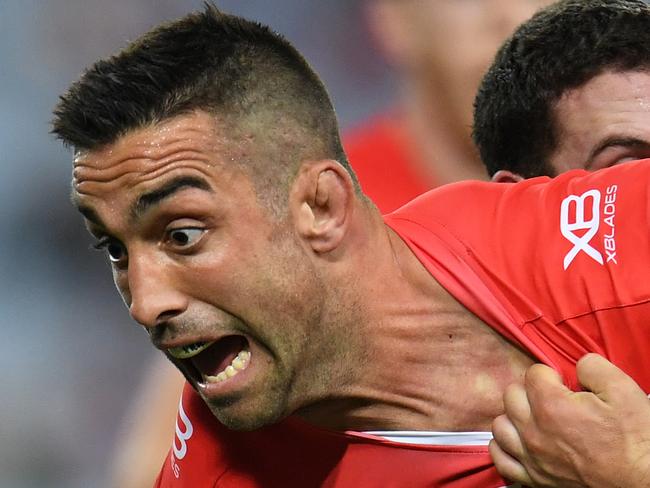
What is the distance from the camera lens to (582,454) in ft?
6.41

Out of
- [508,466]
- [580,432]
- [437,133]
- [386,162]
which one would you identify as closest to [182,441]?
[508,466]

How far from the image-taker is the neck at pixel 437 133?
4.14 metres

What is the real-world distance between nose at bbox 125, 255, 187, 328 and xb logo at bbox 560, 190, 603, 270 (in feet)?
2.08

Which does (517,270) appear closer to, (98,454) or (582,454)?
(582,454)

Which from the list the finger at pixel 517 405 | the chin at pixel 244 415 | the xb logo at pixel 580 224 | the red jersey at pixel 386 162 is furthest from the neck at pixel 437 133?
the chin at pixel 244 415

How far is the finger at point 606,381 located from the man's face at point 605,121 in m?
0.61

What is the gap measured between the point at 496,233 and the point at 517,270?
0.09 m

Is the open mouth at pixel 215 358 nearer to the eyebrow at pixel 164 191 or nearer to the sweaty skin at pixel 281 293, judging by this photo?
the sweaty skin at pixel 281 293

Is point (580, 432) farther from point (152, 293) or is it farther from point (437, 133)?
point (437, 133)

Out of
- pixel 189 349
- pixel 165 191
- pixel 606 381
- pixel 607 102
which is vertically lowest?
pixel 606 381

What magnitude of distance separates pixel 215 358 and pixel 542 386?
0.53 meters

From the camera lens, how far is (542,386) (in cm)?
201

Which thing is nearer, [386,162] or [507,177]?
[507,177]

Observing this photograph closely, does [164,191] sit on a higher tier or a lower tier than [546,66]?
higher
